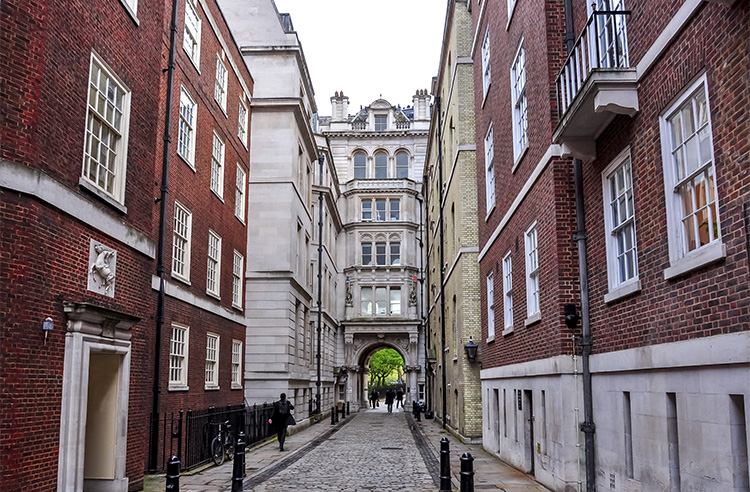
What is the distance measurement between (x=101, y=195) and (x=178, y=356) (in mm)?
7020

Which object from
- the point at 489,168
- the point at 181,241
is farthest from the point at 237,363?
the point at 489,168

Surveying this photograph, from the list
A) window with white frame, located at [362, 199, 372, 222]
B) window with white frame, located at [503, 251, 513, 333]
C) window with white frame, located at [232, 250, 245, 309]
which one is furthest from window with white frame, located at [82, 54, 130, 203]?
window with white frame, located at [362, 199, 372, 222]

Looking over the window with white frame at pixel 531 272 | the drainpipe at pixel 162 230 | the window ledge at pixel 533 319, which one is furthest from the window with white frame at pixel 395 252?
the window ledge at pixel 533 319

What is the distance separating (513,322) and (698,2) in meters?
9.50

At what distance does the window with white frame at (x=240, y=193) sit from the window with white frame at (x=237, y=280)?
1.33m

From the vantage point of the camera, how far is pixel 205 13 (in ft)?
63.1

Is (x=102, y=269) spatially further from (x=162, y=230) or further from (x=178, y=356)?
(x=178, y=356)

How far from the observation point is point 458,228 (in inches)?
968

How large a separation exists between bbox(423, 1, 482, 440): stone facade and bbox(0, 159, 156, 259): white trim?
12.5 metres

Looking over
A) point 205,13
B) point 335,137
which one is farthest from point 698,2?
point 335,137

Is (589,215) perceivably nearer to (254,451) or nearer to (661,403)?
(661,403)

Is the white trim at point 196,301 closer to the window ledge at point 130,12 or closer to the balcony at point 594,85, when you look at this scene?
the window ledge at point 130,12

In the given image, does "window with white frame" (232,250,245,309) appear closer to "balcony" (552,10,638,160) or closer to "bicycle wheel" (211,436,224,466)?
"bicycle wheel" (211,436,224,466)

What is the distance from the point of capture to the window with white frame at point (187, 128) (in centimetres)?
1755
